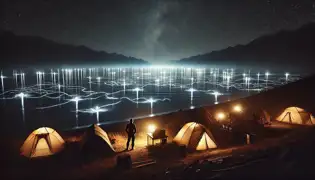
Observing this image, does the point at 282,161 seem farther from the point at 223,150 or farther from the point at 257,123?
the point at 257,123

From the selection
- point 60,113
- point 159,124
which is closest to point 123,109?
point 60,113

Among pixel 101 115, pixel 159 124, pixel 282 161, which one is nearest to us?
pixel 282 161

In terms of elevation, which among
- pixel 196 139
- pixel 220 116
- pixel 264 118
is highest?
pixel 220 116

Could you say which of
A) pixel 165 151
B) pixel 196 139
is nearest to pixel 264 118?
pixel 196 139

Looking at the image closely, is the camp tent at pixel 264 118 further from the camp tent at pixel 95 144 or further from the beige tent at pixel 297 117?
the camp tent at pixel 95 144

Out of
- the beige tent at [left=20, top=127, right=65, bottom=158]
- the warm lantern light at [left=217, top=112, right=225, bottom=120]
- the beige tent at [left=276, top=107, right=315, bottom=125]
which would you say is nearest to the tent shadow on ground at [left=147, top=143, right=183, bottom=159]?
the beige tent at [left=20, top=127, right=65, bottom=158]

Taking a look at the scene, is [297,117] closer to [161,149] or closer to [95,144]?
[161,149]
